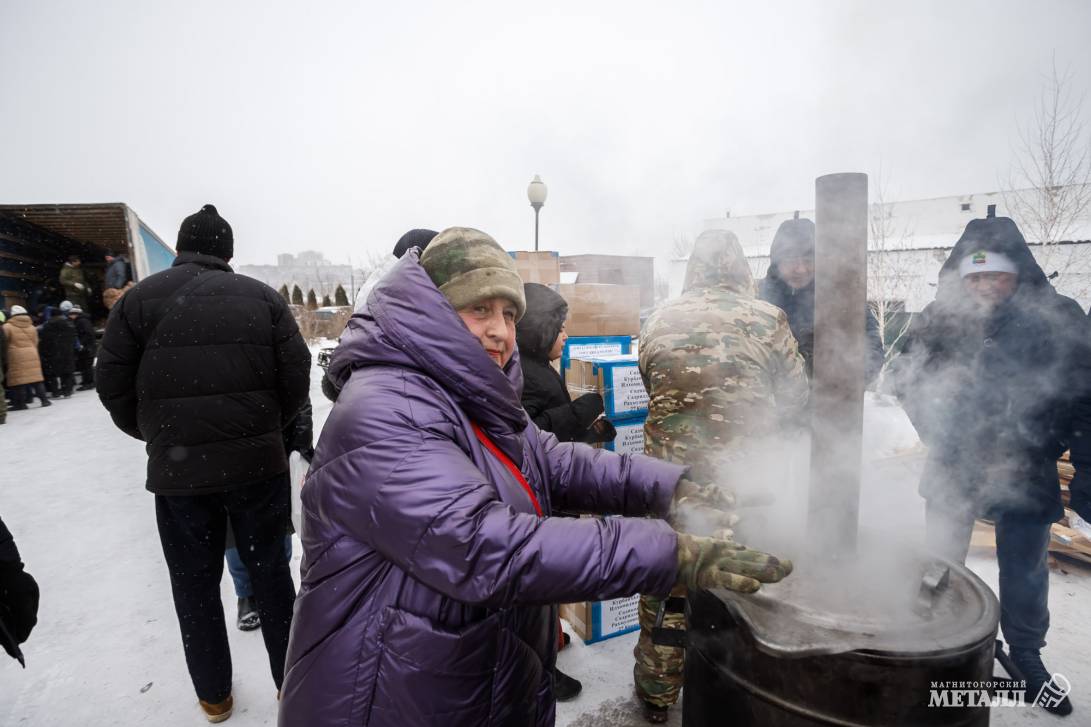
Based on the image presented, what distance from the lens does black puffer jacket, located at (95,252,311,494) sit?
2.27 metres

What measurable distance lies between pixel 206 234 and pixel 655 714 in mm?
3219

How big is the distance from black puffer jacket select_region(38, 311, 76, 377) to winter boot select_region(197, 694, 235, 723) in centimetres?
1120

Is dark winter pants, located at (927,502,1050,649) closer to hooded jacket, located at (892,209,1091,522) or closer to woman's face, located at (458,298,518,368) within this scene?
hooded jacket, located at (892,209,1091,522)

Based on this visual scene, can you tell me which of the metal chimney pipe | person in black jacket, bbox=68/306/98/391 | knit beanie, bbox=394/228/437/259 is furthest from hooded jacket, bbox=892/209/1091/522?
person in black jacket, bbox=68/306/98/391

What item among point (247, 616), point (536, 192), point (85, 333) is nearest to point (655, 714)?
point (247, 616)

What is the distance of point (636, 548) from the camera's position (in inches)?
44.6

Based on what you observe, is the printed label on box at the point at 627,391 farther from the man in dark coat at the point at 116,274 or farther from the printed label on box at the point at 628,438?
the man in dark coat at the point at 116,274

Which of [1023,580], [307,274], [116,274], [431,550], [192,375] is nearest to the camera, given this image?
[431,550]

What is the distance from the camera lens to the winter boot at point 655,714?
8.70ft

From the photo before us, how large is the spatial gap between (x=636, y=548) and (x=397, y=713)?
653mm

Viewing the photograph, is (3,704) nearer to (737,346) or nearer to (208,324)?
(208,324)

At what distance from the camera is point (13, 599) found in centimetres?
173

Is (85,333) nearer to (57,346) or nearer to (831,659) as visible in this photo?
(57,346)

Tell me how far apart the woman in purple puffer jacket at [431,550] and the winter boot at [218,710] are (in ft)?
5.65
